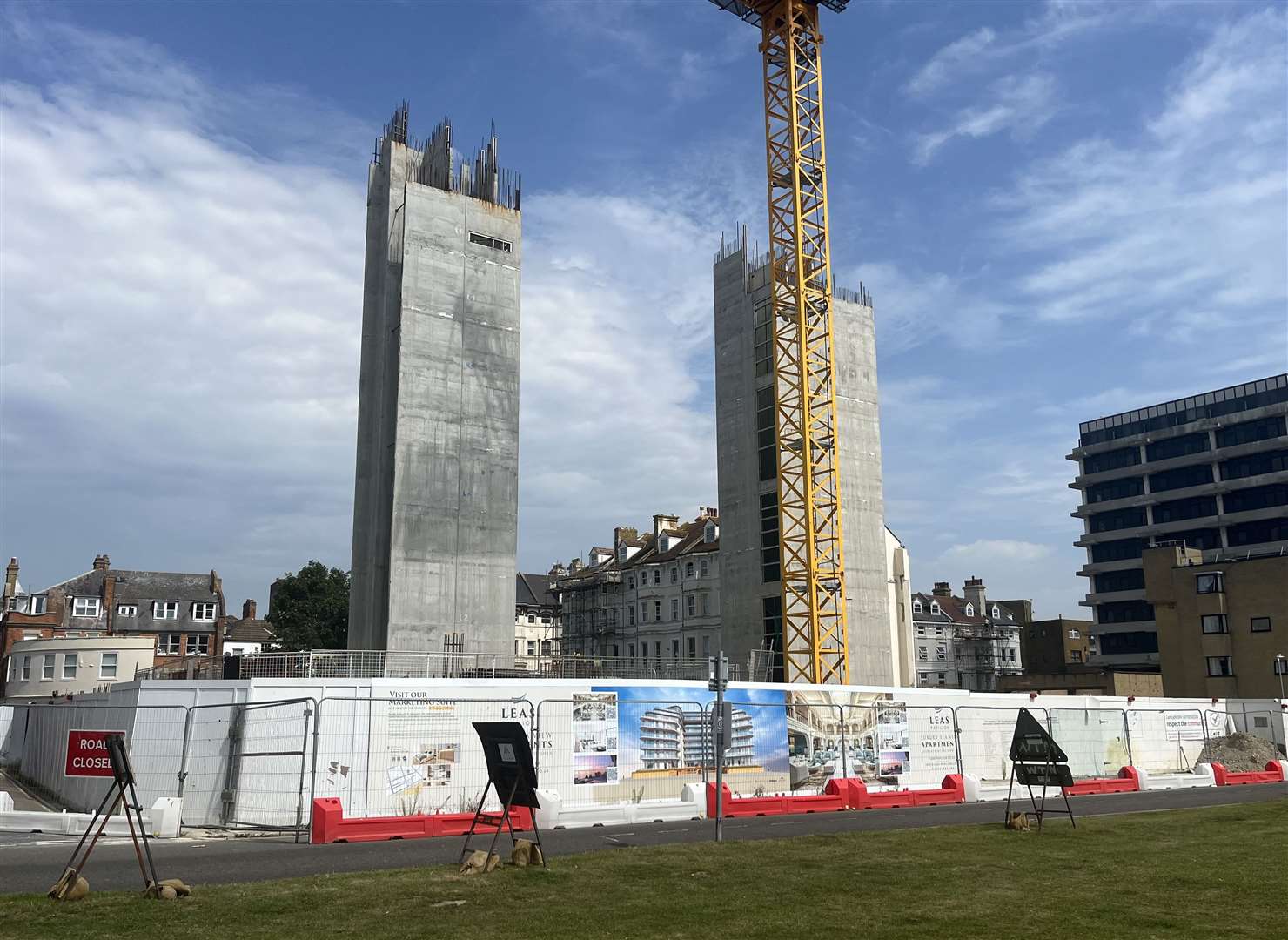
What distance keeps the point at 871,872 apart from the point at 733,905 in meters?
3.57

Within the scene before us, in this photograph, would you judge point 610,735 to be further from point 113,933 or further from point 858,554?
point 858,554

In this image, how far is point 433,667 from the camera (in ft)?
148

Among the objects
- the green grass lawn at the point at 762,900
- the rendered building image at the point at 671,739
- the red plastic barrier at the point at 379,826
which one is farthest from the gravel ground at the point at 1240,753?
the red plastic barrier at the point at 379,826

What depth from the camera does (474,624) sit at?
157 feet

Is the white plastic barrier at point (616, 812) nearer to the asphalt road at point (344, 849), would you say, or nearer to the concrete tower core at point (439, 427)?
the asphalt road at point (344, 849)

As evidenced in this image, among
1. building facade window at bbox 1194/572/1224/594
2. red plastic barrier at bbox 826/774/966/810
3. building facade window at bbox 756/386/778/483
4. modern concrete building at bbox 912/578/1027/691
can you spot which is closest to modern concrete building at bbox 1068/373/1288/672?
modern concrete building at bbox 912/578/1027/691

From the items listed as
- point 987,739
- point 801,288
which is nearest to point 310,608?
point 801,288

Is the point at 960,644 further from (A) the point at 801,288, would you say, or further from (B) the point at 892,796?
(B) the point at 892,796

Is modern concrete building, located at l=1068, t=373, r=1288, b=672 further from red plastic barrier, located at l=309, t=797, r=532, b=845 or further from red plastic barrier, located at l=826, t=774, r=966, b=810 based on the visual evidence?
red plastic barrier, located at l=309, t=797, r=532, b=845

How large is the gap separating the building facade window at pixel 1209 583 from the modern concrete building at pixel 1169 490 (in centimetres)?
3019

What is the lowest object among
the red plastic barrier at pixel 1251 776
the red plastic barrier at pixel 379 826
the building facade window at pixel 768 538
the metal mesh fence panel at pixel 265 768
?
the red plastic barrier at pixel 1251 776

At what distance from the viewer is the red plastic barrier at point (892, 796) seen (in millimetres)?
26750

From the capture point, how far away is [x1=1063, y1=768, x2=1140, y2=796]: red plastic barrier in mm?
31703

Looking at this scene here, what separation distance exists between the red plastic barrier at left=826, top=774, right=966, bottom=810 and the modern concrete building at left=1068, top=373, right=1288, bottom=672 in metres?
73.2
